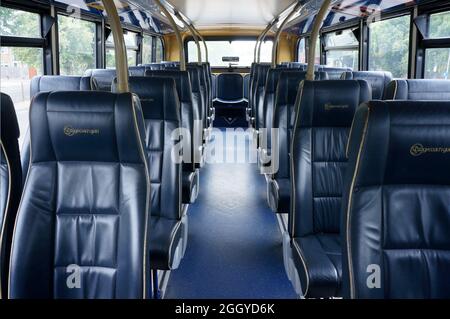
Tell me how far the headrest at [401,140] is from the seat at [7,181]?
→ 119 centimetres

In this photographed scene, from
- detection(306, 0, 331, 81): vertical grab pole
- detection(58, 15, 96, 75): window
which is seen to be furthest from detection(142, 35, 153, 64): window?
detection(306, 0, 331, 81): vertical grab pole

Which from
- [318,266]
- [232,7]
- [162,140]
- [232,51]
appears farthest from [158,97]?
[232,51]

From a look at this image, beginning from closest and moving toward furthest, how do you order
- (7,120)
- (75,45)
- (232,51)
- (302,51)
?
(7,120)
(75,45)
(302,51)
(232,51)

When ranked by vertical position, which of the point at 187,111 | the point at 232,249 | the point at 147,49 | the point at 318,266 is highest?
the point at 147,49

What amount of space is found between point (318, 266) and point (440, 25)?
329 centimetres

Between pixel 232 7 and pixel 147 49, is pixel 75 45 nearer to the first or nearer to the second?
pixel 232 7

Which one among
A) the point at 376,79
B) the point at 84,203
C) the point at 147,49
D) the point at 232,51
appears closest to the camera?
the point at 84,203

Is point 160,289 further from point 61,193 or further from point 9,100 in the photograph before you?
point 9,100

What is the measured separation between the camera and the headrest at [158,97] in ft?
8.64

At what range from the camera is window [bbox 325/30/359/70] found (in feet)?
22.4

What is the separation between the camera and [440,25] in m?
4.19

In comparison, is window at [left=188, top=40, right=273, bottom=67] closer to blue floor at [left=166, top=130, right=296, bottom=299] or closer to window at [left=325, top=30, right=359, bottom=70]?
window at [left=325, top=30, right=359, bottom=70]
